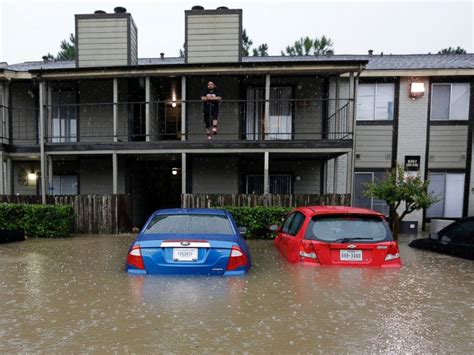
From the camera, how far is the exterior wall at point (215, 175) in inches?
510

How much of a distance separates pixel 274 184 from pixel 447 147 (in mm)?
7023

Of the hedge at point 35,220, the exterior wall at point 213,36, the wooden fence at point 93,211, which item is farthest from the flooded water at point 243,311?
the exterior wall at point 213,36

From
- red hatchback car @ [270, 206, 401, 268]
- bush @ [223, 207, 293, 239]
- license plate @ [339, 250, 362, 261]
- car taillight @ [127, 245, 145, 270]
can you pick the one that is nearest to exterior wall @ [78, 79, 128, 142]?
bush @ [223, 207, 293, 239]

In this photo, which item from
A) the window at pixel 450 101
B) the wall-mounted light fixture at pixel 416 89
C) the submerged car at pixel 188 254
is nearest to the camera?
the submerged car at pixel 188 254

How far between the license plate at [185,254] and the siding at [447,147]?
39.3 feet

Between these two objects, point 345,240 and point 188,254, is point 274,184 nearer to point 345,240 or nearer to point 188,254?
point 345,240

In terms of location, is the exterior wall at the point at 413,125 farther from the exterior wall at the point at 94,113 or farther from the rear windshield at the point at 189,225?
the exterior wall at the point at 94,113

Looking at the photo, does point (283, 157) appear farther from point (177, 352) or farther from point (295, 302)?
point (177, 352)

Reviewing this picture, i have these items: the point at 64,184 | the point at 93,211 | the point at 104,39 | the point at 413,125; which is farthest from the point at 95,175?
the point at 413,125

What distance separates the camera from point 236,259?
438 cm

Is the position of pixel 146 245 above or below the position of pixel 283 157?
below

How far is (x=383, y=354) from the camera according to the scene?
9.00 feet

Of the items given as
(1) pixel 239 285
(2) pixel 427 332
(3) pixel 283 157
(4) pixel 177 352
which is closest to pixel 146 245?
(1) pixel 239 285

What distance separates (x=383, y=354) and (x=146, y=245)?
3.06 meters
